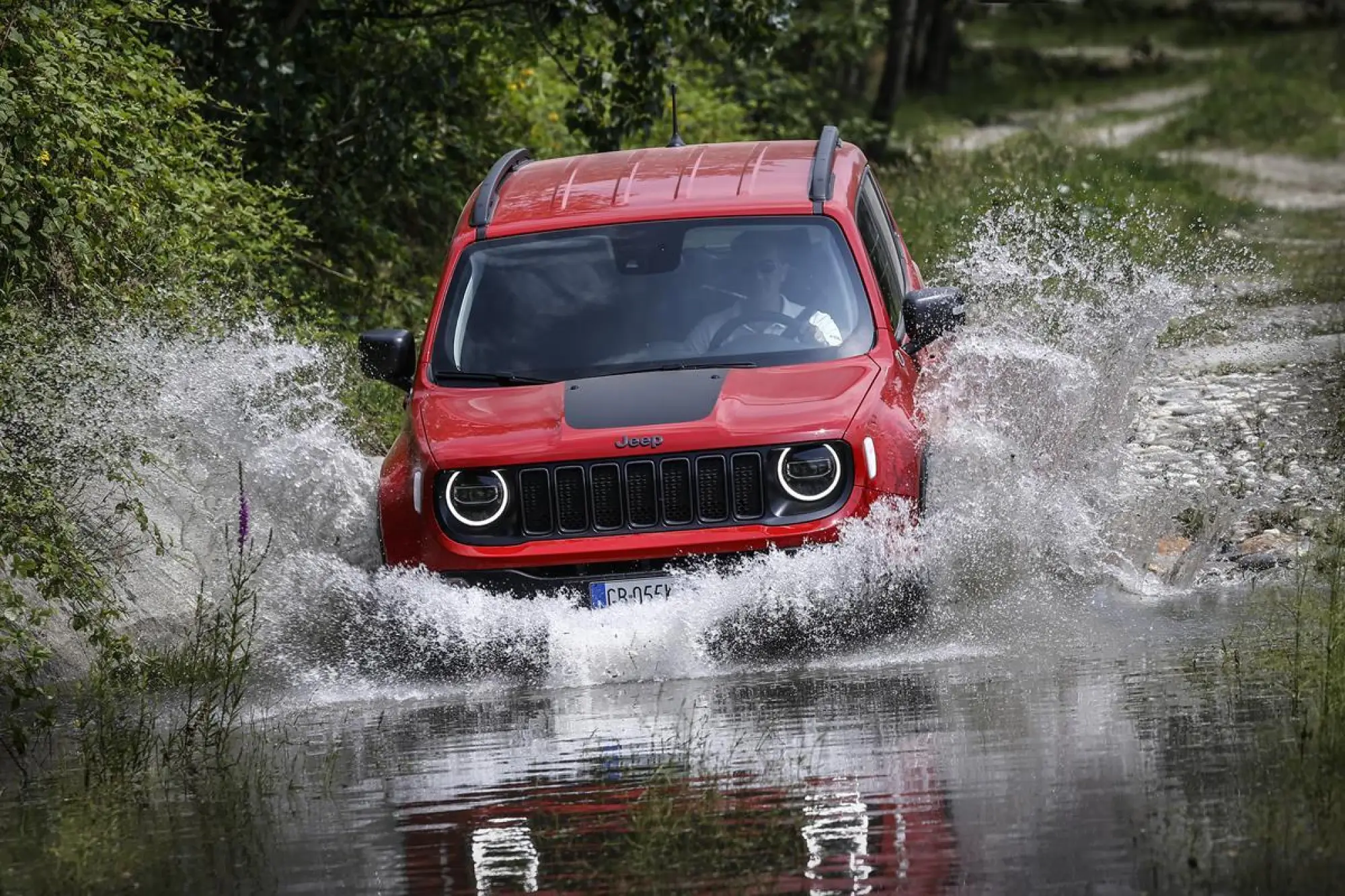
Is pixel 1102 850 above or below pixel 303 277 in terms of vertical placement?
below

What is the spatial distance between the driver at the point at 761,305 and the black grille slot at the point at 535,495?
1113 mm

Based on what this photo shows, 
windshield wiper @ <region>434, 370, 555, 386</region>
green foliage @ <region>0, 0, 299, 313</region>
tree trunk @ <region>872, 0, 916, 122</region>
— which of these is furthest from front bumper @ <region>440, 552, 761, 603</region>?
tree trunk @ <region>872, 0, 916, 122</region>

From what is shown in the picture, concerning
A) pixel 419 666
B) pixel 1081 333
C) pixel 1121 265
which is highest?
pixel 1121 265

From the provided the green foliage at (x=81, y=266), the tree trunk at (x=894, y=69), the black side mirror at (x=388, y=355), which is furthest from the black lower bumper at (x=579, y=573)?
the tree trunk at (x=894, y=69)

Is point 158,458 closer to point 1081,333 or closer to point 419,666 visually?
point 419,666

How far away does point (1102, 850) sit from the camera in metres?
5.13

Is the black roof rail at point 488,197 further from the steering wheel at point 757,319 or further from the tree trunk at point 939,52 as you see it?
the tree trunk at point 939,52

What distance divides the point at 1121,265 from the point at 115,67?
7.13 m

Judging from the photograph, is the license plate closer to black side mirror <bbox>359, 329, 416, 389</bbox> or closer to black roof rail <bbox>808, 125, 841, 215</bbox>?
black side mirror <bbox>359, 329, 416, 389</bbox>

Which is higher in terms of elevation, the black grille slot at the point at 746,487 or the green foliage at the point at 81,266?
the green foliage at the point at 81,266

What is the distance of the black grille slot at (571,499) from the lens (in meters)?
8.30

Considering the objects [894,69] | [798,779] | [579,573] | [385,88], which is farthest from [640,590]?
[894,69]

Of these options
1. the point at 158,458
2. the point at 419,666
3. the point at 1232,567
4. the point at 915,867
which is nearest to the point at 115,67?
the point at 158,458

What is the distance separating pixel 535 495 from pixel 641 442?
450mm
